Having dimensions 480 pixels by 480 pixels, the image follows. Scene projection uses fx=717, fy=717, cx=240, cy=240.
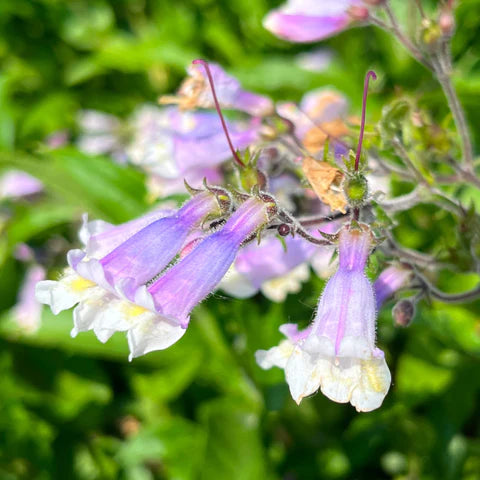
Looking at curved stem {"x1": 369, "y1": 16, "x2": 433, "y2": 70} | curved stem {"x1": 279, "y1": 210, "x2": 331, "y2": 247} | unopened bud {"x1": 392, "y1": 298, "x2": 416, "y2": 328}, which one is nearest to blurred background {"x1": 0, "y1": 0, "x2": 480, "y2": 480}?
curved stem {"x1": 369, "y1": 16, "x2": 433, "y2": 70}

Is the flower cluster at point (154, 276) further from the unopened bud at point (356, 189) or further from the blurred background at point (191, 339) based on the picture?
the blurred background at point (191, 339)

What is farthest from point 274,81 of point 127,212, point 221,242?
point 221,242

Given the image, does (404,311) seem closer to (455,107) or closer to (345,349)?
(345,349)

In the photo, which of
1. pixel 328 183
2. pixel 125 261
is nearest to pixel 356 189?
pixel 328 183

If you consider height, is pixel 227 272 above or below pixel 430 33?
below

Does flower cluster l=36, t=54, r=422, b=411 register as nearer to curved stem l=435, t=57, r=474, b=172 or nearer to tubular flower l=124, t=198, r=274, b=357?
tubular flower l=124, t=198, r=274, b=357

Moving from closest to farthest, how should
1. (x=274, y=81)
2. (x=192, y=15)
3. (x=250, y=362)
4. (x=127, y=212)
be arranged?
(x=250, y=362) → (x=127, y=212) → (x=274, y=81) → (x=192, y=15)

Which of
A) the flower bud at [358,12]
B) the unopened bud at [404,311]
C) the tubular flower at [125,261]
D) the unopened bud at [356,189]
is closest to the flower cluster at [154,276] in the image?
the tubular flower at [125,261]

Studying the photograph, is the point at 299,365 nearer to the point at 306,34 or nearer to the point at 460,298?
the point at 460,298
